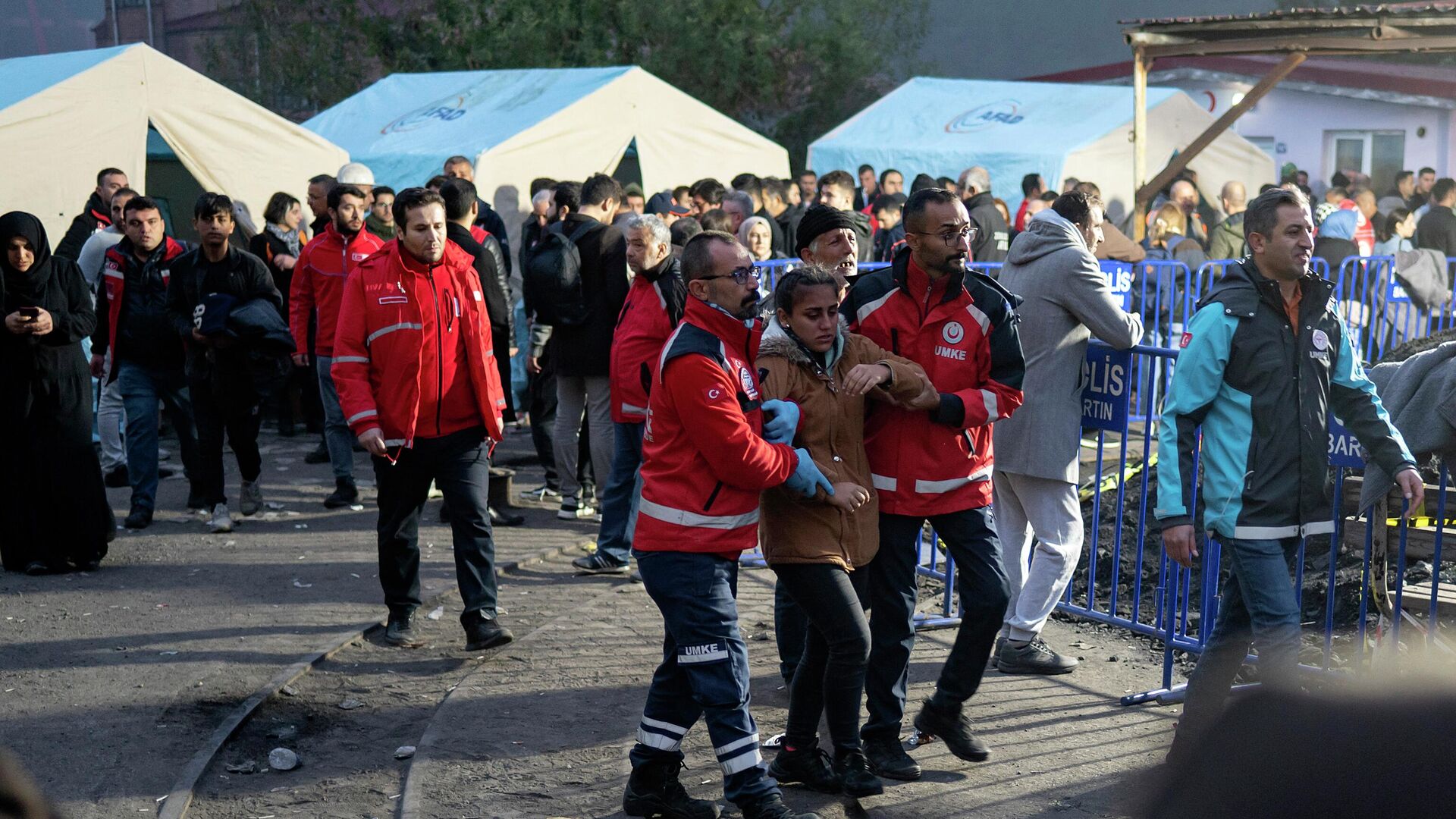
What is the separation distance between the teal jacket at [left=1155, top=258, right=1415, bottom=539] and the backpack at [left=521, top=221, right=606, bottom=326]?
15.3 feet

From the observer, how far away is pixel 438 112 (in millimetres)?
18391

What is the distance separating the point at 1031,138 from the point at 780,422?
15.5 metres

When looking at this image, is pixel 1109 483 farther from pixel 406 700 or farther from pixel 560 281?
pixel 406 700

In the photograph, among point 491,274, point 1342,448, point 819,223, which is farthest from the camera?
point 491,274

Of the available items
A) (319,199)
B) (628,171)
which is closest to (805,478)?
(319,199)

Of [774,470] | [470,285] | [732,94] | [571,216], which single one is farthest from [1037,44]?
[774,470]

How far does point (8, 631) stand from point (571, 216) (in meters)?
3.85

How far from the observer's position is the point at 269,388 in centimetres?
891

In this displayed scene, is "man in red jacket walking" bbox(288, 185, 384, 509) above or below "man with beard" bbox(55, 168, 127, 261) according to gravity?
below

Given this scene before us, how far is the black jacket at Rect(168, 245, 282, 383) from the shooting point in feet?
28.7

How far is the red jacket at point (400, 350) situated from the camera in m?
6.33

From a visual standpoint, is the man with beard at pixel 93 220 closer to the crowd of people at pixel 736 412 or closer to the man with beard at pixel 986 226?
the crowd of people at pixel 736 412

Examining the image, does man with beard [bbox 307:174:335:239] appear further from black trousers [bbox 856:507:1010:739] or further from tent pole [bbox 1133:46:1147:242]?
tent pole [bbox 1133:46:1147:242]

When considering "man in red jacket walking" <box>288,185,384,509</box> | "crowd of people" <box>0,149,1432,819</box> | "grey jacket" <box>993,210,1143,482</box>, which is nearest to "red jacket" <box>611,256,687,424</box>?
"crowd of people" <box>0,149,1432,819</box>
